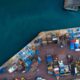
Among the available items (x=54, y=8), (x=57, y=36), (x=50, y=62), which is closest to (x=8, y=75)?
(x=50, y=62)

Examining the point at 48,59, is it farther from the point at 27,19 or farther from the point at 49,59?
the point at 27,19

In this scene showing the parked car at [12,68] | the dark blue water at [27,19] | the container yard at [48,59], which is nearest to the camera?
the container yard at [48,59]

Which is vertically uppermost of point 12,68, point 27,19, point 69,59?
point 27,19

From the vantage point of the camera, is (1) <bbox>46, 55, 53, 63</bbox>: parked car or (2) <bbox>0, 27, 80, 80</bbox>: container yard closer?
(2) <bbox>0, 27, 80, 80</bbox>: container yard

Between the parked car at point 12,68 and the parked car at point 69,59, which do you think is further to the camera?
the parked car at point 69,59

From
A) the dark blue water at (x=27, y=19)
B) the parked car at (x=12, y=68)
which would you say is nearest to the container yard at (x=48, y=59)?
the parked car at (x=12, y=68)

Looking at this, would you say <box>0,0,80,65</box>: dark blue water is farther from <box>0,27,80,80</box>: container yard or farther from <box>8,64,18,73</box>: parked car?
<box>8,64,18,73</box>: parked car

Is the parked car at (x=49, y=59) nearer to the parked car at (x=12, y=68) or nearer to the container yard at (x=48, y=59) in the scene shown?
the container yard at (x=48, y=59)

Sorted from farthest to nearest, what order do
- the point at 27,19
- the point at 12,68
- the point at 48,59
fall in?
the point at 27,19
the point at 48,59
the point at 12,68

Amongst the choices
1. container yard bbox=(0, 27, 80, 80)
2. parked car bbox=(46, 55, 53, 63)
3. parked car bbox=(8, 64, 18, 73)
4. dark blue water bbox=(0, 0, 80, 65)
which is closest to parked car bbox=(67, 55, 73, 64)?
container yard bbox=(0, 27, 80, 80)

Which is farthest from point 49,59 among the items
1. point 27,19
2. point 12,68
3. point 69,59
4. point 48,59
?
point 27,19
